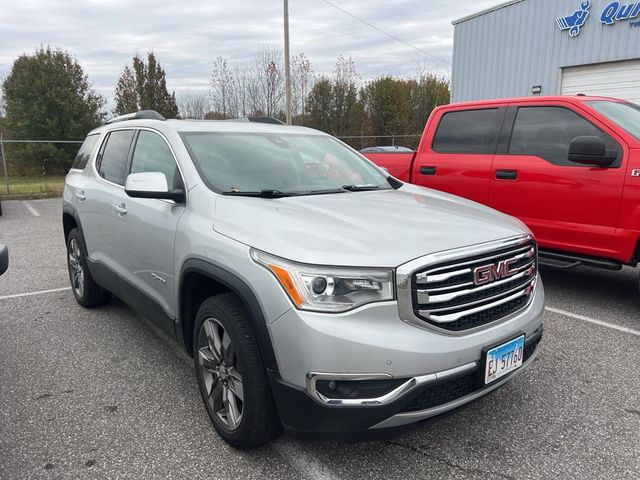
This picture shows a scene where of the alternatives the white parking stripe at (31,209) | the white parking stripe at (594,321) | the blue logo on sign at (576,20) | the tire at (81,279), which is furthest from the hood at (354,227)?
the blue logo on sign at (576,20)

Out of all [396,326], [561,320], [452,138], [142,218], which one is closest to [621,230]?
[561,320]

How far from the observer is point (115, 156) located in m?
4.15

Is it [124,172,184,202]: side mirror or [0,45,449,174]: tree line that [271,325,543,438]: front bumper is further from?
[0,45,449,174]: tree line

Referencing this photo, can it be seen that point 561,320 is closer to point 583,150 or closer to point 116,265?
point 583,150

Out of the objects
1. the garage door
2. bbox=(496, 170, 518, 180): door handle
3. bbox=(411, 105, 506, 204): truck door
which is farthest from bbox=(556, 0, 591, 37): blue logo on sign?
bbox=(496, 170, 518, 180): door handle

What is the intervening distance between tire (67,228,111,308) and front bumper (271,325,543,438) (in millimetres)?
3093

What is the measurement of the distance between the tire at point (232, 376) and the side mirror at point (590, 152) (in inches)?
138

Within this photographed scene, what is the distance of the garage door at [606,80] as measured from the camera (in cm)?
1277

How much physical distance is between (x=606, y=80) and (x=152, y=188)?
14177 millimetres

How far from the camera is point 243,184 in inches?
119

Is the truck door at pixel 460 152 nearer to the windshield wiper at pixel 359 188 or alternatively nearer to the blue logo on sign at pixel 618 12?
the windshield wiper at pixel 359 188

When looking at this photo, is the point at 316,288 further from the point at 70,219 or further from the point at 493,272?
the point at 70,219

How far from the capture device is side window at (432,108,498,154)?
544cm

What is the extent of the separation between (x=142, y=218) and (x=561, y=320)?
357 cm
